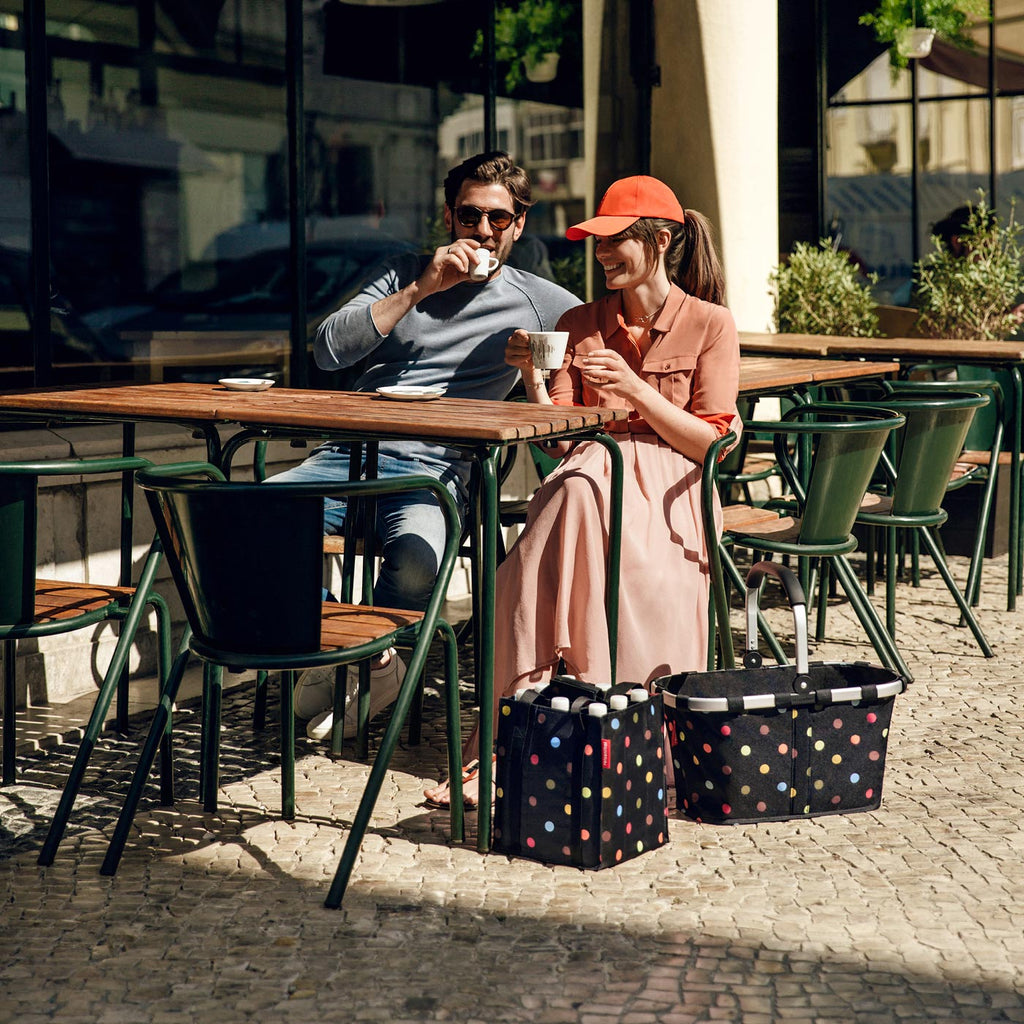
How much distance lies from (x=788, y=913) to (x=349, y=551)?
179cm

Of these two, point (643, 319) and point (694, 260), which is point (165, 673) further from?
point (694, 260)

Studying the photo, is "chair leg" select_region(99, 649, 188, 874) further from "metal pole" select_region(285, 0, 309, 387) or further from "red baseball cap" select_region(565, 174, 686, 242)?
"metal pole" select_region(285, 0, 309, 387)

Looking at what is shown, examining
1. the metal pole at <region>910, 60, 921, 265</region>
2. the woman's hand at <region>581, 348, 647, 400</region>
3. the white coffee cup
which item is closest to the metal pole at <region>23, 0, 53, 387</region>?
the white coffee cup

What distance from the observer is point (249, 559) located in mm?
3033

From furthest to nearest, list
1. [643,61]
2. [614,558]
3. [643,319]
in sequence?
[643,61] → [643,319] → [614,558]

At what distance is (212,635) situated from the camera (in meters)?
3.15

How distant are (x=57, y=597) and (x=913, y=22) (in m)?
9.62

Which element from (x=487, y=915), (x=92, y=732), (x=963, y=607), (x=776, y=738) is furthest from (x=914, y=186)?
(x=487, y=915)

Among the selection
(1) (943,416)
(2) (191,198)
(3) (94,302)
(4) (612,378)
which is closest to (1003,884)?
(4) (612,378)

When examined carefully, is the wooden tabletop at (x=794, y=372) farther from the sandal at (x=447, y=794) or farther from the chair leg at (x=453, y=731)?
the chair leg at (x=453, y=731)

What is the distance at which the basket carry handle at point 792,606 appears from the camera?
11.4 ft

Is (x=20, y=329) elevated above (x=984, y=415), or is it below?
above

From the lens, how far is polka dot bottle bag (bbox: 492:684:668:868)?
3.29 m

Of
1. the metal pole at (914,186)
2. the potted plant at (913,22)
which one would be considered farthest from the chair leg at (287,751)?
the metal pole at (914,186)
